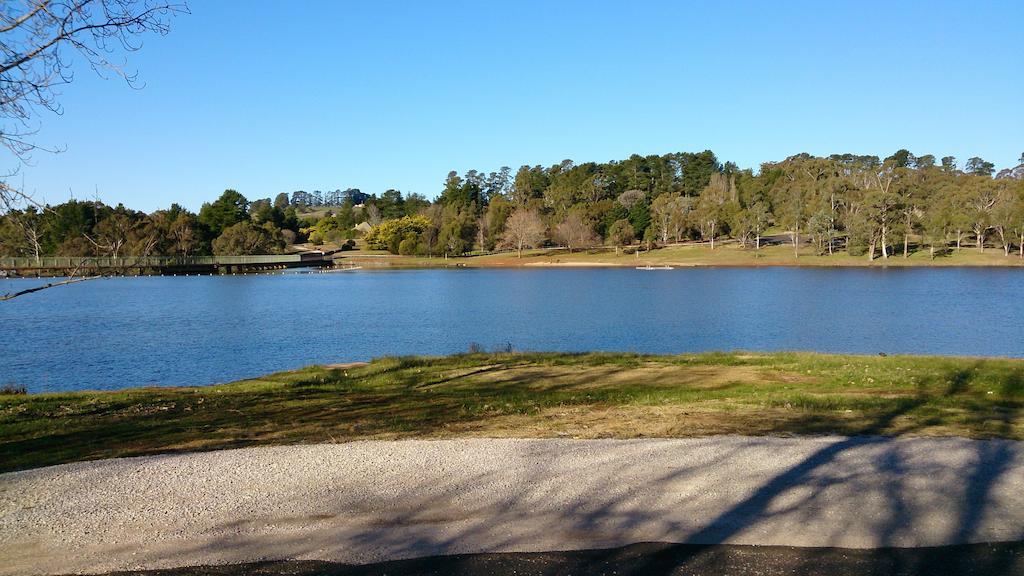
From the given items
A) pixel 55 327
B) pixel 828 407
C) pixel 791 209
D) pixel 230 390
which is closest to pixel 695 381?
pixel 828 407

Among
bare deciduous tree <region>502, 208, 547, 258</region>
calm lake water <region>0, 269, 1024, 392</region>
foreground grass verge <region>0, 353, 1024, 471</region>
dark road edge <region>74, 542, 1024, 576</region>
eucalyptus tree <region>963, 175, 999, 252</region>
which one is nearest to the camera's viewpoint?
dark road edge <region>74, 542, 1024, 576</region>

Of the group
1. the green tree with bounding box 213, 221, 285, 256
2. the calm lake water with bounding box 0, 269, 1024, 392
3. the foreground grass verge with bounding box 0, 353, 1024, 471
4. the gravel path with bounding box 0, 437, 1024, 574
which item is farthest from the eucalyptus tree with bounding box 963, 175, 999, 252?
the green tree with bounding box 213, 221, 285, 256

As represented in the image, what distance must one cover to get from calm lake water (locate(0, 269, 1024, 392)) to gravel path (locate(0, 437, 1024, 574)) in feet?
60.0

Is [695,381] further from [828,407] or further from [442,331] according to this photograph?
[442,331]

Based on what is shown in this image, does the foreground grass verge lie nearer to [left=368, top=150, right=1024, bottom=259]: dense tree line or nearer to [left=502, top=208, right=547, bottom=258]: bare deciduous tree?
[left=368, top=150, right=1024, bottom=259]: dense tree line

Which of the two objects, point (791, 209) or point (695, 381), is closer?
point (695, 381)

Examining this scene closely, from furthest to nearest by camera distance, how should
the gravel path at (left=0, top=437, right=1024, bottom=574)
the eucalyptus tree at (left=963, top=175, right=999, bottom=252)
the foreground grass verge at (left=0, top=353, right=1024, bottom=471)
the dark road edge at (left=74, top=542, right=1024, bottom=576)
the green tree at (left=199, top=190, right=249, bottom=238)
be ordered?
1. the green tree at (left=199, top=190, right=249, bottom=238)
2. the eucalyptus tree at (left=963, top=175, right=999, bottom=252)
3. the foreground grass verge at (left=0, top=353, right=1024, bottom=471)
4. the gravel path at (left=0, top=437, right=1024, bottom=574)
5. the dark road edge at (left=74, top=542, right=1024, bottom=576)

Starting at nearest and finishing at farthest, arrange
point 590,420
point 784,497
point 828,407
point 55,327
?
1. point 784,497
2. point 590,420
3. point 828,407
4. point 55,327

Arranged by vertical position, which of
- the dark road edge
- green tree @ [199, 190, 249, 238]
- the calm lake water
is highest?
green tree @ [199, 190, 249, 238]

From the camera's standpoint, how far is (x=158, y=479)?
28.1ft

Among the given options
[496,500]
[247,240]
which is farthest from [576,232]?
[496,500]

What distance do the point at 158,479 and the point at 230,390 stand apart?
957cm

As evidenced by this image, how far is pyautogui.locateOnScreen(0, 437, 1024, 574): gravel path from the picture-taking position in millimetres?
6828

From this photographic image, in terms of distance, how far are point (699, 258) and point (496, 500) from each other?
10723cm
